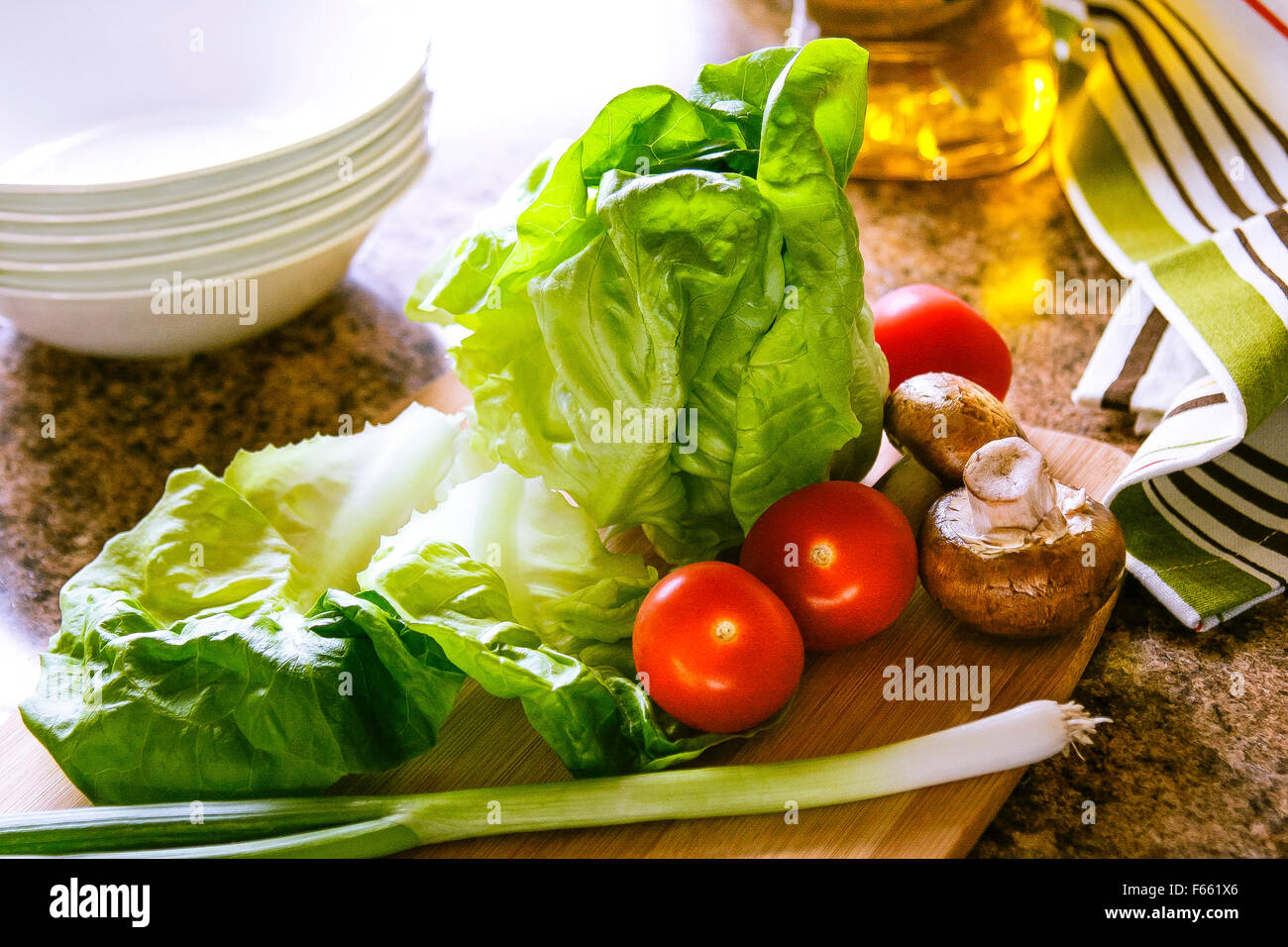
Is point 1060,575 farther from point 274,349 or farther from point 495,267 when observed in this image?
point 274,349

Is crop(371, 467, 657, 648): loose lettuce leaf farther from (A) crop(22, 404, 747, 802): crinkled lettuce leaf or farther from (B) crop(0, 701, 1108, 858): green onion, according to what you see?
(B) crop(0, 701, 1108, 858): green onion

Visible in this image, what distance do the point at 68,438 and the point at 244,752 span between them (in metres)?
0.67

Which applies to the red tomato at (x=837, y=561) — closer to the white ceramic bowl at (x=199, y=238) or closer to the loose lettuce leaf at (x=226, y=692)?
the loose lettuce leaf at (x=226, y=692)

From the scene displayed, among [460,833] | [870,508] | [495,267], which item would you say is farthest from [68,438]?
[870,508]

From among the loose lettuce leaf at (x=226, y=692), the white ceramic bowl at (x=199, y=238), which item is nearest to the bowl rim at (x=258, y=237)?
the white ceramic bowl at (x=199, y=238)

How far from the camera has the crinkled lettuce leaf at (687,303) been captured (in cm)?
101

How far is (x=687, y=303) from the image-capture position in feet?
3.42

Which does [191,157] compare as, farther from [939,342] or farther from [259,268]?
[939,342]

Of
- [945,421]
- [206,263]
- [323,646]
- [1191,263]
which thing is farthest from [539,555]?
[1191,263]

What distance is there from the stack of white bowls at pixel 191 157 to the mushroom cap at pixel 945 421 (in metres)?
0.67

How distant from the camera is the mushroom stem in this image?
1.02m

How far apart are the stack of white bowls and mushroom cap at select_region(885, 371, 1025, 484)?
671 millimetres
